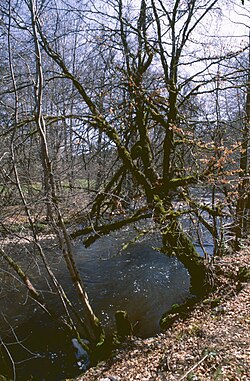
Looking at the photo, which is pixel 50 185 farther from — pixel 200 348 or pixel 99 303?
pixel 99 303

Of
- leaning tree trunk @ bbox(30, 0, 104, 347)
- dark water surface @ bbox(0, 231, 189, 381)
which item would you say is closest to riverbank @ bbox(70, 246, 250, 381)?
leaning tree trunk @ bbox(30, 0, 104, 347)

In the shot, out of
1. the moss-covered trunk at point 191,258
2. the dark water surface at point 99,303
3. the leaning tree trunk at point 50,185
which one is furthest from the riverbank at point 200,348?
the dark water surface at point 99,303

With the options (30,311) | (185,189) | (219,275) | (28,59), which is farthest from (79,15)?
(30,311)

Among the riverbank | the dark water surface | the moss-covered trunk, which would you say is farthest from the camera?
the moss-covered trunk

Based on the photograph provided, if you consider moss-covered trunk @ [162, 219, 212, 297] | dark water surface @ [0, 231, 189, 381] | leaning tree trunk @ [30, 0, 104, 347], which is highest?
leaning tree trunk @ [30, 0, 104, 347]

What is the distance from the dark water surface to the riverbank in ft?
3.23

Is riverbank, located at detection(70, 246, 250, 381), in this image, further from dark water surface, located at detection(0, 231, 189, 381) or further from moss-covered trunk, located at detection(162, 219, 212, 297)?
dark water surface, located at detection(0, 231, 189, 381)

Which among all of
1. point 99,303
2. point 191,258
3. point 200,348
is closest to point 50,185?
point 200,348

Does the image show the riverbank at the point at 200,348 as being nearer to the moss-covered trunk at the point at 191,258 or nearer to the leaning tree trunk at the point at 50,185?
the moss-covered trunk at the point at 191,258

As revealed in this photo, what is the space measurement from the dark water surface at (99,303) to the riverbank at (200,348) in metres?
0.98

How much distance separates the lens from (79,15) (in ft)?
23.1

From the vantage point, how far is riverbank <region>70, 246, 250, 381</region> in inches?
162

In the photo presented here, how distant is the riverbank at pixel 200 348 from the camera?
162 inches

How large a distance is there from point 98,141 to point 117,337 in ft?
16.4
